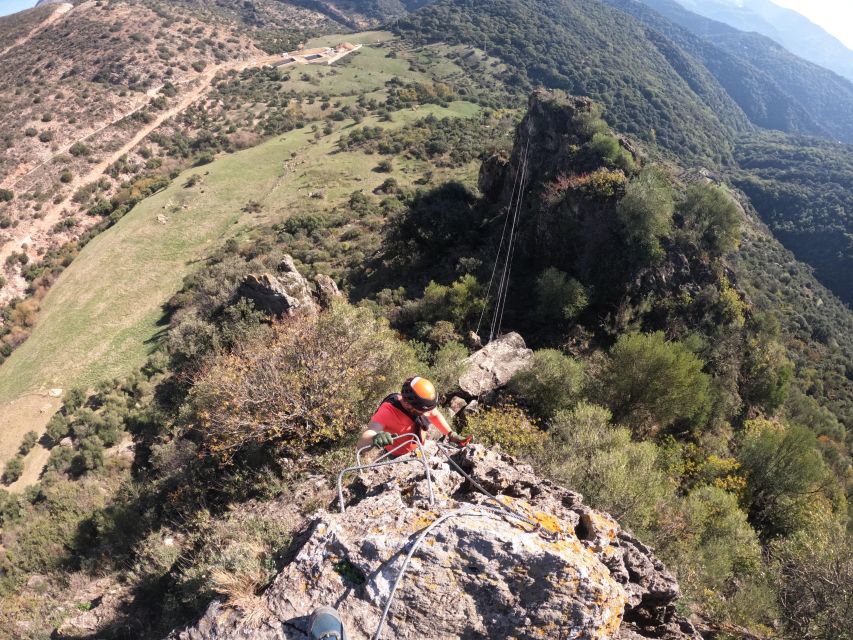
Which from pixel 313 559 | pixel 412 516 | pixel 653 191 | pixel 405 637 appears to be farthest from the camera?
pixel 653 191

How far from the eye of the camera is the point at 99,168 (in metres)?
57.4

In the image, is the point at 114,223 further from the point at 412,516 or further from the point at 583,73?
the point at 583,73

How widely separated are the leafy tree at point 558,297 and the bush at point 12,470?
2698cm

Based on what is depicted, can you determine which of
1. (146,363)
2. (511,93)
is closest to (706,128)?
(511,93)

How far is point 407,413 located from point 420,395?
577 mm

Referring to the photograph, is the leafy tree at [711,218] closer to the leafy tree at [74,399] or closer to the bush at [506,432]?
the bush at [506,432]

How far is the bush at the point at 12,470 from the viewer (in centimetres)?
A: 2111

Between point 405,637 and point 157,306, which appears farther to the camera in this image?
point 157,306

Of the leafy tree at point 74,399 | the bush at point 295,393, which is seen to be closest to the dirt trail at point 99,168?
the leafy tree at point 74,399

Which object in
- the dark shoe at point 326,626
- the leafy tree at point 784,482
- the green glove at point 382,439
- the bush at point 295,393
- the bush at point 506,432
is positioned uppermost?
the dark shoe at point 326,626

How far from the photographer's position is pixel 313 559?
16.6ft

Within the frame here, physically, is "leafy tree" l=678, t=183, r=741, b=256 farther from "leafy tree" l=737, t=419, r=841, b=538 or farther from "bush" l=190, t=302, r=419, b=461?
"bush" l=190, t=302, r=419, b=461

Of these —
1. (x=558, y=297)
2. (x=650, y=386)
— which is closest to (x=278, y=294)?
(x=558, y=297)

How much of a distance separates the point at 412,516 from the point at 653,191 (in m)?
24.3
